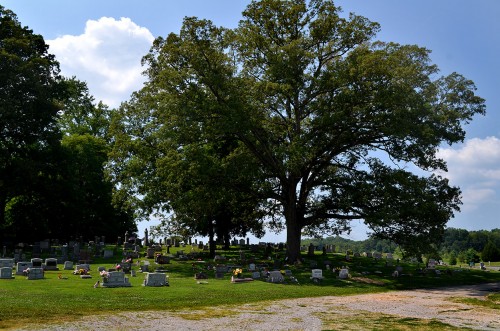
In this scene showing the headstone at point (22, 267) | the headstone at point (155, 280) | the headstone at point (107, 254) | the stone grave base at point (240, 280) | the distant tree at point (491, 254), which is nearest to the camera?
the headstone at point (155, 280)

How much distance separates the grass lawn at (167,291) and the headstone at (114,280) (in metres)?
0.42

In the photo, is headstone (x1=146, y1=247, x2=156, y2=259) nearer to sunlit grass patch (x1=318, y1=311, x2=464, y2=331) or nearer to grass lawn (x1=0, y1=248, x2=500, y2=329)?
grass lawn (x1=0, y1=248, x2=500, y2=329)

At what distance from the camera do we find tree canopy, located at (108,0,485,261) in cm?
2680

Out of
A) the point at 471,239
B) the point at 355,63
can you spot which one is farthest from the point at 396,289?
the point at 471,239

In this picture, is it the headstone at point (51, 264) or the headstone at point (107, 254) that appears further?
the headstone at point (107, 254)

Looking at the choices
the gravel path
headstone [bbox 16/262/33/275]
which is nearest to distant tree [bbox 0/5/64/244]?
headstone [bbox 16/262/33/275]

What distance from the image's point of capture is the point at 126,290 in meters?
17.5

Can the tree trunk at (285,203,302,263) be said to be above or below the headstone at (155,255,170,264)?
above

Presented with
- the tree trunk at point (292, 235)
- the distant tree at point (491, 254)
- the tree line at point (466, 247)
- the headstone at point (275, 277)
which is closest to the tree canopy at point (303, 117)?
the tree trunk at point (292, 235)

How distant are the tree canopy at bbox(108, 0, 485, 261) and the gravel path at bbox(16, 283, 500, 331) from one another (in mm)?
8737

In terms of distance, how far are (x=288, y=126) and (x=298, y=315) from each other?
16.9 metres

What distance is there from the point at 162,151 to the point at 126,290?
1369cm

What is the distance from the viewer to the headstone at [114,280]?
18328 mm

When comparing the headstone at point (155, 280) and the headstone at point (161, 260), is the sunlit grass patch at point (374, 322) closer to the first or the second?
the headstone at point (155, 280)
